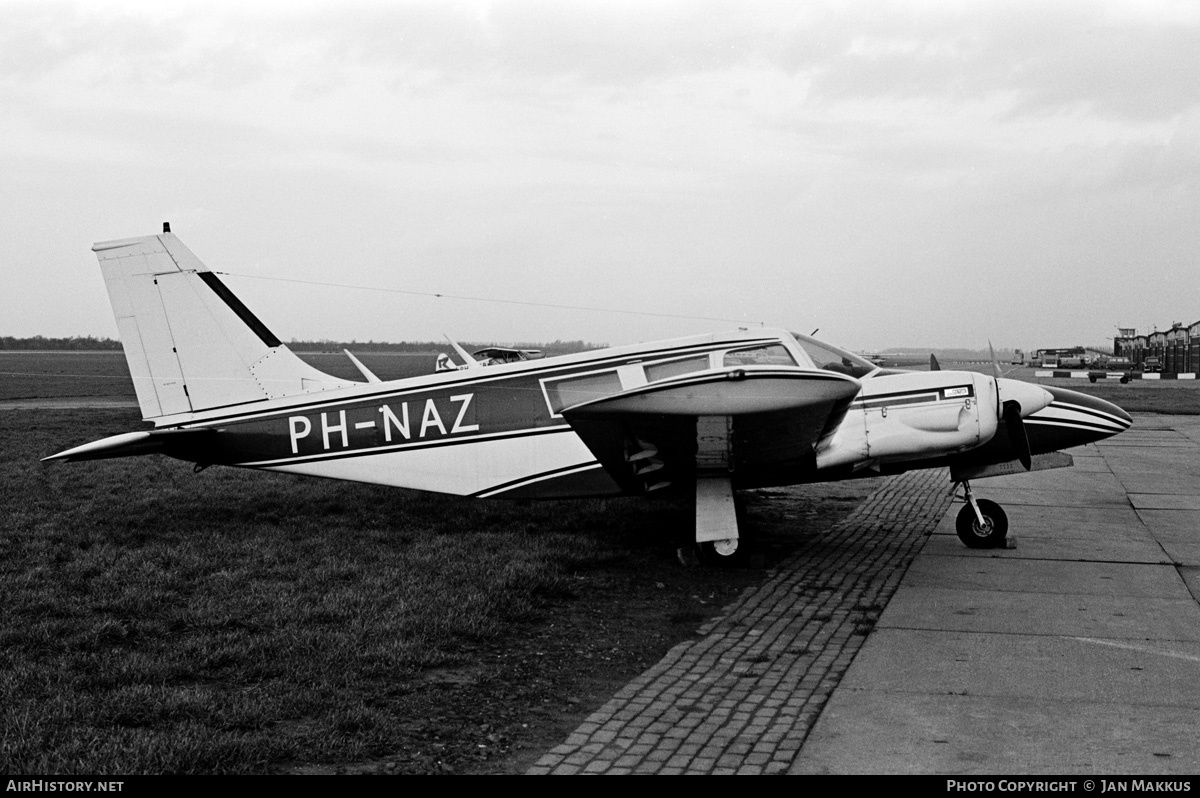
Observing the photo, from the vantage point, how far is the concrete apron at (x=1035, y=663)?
457 cm

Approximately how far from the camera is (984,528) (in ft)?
32.5

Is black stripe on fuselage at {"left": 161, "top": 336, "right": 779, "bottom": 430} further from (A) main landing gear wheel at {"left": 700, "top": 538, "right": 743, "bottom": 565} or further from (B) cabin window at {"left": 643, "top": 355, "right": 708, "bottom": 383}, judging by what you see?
(A) main landing gear wheel at {"left": 700, "top": 538, "right": 743, "bottom": 565}

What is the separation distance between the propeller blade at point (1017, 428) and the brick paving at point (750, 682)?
1.50 m

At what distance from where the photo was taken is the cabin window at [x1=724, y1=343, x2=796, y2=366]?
9.62 m

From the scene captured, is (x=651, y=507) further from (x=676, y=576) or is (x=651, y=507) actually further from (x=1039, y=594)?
(x=1039, y=594)

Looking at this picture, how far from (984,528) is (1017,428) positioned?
3.47 ft

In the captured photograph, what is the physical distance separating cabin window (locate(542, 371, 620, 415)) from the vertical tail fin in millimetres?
2484

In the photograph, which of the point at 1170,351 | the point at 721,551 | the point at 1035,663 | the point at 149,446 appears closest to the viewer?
the point at 1035,663

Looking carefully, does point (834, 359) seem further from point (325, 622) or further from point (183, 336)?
point (183, 336)

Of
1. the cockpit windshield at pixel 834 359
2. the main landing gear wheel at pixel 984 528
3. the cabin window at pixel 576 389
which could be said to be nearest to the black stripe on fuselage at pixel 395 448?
the cabin window at pixel 576 389

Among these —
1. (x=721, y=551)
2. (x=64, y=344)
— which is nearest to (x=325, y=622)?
(x=721, y=551)

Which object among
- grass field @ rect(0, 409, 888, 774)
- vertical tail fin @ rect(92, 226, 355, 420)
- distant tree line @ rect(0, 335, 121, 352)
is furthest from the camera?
distant tree line @ rect(0, 335, 121, 352)

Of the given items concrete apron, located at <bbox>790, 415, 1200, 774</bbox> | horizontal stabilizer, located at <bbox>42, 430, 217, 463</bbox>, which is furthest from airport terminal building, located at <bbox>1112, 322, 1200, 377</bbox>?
horizontal stabilizer, located at <bbox>42, 430, 217, 463</bbox>
